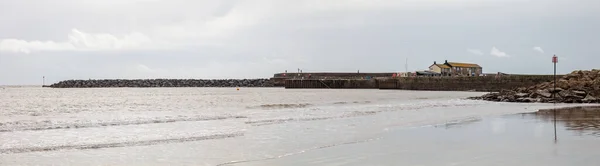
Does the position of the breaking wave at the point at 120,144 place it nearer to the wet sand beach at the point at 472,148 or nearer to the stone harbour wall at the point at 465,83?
the wet sand beach at the point at 472,148

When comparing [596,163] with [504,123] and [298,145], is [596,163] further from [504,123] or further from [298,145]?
[504,123]

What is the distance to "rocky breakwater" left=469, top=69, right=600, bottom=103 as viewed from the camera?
79.4 feet

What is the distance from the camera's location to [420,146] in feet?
30.0

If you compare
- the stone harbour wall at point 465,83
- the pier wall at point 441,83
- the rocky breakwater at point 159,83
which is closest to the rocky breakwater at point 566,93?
the stone harbour wall at point 465,83

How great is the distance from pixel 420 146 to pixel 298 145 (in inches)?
79.5

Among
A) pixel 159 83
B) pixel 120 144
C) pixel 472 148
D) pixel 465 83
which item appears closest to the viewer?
pixel 472 148

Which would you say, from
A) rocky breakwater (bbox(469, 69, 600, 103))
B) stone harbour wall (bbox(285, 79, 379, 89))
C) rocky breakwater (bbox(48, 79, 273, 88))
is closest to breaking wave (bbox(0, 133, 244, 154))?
rocky breakwater (bbox(469, 69, 600, 103))

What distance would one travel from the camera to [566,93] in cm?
2473

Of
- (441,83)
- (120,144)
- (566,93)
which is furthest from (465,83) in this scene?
(120,144)

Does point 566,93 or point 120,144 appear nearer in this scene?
point 120,144

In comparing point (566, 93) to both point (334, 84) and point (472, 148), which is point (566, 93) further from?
point (334, 84)

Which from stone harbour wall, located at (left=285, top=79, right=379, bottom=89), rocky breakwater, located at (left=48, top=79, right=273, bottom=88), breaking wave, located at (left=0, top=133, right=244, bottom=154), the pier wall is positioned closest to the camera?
breaking wave, located at (left=0, top=133, right=244, bottom=154)

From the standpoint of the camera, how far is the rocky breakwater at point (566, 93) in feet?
79.4

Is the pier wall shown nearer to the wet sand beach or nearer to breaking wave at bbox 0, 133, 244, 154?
the wet sand beach
